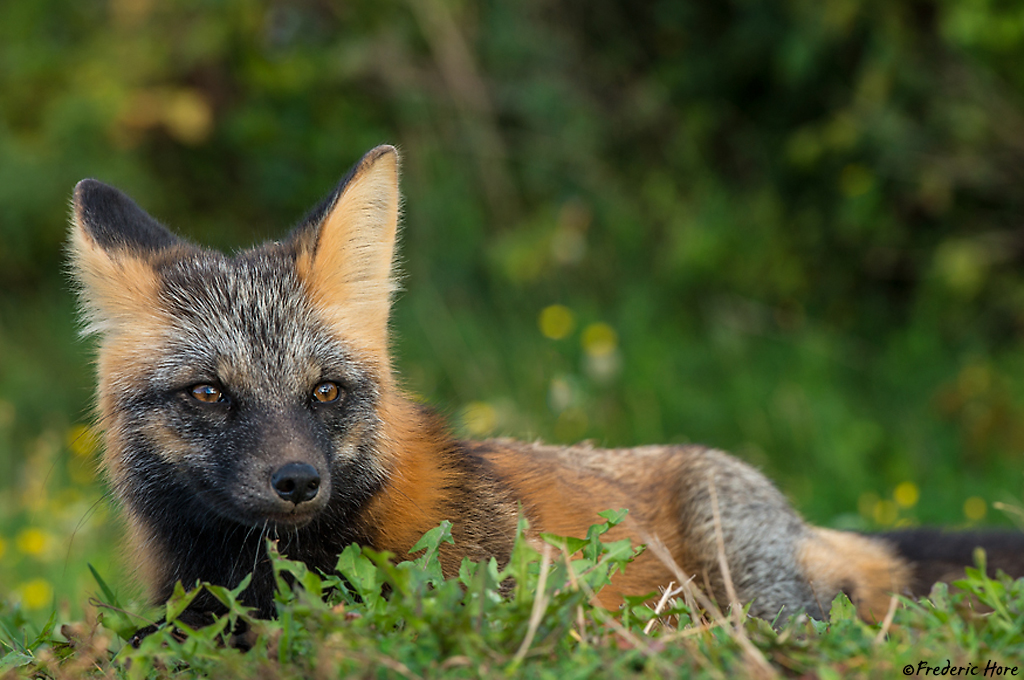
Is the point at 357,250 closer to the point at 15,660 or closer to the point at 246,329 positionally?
the point at 246,329

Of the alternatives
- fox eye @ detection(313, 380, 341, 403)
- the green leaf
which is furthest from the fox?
the green leaf

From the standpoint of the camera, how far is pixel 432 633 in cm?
266

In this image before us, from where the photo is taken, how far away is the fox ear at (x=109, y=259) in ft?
13.7

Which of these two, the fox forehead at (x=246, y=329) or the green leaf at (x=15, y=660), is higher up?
the fox forehead at (x=246, y=329)

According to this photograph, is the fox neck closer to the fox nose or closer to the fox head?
the fox head

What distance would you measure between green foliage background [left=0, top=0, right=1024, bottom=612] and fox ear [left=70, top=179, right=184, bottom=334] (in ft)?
9.57

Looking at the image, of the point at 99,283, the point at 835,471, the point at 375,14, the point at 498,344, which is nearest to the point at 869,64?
the point at 835,471

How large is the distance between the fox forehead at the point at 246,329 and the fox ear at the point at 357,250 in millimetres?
79

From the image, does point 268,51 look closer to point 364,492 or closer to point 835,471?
point 835,471

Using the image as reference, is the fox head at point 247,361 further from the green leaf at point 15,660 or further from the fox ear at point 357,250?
the green leaf at point 15,660

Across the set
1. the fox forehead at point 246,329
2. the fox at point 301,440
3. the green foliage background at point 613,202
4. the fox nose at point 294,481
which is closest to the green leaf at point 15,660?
the fox at point 301,440

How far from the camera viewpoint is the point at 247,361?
3.91m

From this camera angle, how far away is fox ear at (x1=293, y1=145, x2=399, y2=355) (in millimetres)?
4262

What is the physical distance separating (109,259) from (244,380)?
35.4 inches
